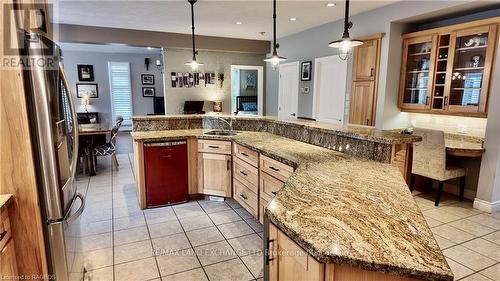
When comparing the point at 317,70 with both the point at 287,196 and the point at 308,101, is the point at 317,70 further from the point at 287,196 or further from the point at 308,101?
the point at 287,196

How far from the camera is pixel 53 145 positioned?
58.0 inches

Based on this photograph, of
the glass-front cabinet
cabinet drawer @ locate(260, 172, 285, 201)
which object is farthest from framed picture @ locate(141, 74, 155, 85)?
cabinet drawer @ locate(260, 172, 285, 201)

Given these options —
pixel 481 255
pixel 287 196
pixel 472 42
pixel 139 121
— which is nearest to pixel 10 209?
pixel 287 196

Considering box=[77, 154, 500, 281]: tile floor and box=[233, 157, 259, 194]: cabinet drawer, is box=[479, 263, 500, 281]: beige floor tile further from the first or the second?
box=[233, 157, 259, 194]: cabinet drawer

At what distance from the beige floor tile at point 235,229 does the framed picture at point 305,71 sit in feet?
12.3

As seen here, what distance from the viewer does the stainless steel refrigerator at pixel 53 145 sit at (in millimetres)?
1395

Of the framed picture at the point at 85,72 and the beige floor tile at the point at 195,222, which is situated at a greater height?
the framed picture at the point at 85,72

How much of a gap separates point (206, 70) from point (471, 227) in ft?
19.9

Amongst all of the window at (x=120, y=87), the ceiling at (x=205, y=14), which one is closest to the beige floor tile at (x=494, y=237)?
the ceiling at (x=205, y=14)

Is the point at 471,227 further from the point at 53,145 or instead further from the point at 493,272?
the point at 53,145

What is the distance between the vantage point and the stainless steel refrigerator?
139cm

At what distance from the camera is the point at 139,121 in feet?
12.6

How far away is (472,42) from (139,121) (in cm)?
435

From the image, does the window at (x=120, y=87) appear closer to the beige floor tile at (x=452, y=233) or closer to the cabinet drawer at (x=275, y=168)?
the cabinet drawer at (x=275, y=168)
